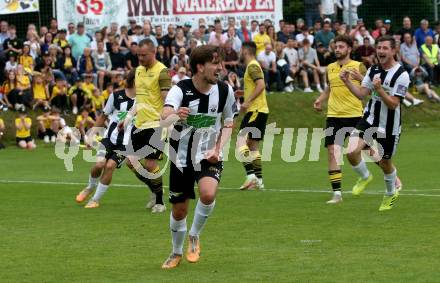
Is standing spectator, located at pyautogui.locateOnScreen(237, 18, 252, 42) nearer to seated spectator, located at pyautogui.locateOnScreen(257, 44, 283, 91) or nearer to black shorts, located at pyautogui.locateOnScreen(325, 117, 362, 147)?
seated spectator, located at pyautogui.locateOnScreen(257, 44, 283, 91)

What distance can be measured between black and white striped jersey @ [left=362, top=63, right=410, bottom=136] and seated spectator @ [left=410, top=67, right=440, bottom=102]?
68.3 ft

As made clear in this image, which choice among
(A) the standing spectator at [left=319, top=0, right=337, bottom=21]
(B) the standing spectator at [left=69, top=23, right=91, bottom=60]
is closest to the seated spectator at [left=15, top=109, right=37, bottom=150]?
(B) the standing spectator at [left=69, top=23, right=91, bottom=60]

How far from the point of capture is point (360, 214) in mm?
13734

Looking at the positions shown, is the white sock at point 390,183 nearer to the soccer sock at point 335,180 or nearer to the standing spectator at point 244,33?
the soccer sock at point 335,180

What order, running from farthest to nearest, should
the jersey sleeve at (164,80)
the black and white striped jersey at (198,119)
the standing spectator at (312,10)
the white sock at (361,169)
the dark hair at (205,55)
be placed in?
1. the standing spectator at (312,10)
2. the white sock at (361,169)
3. the jersey sleeve at (164,80)
4. the black and white striped jersey at (198,119)
5. the dark hair at (205,55)

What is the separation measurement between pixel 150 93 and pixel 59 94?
15821 mm

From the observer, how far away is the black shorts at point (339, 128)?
1552cm

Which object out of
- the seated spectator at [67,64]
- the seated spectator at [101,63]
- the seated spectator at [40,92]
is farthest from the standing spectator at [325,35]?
the seated spectator at [40,92]

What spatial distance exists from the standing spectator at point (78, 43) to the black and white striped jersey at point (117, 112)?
16.3m

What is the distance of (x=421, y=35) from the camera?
1396 inches

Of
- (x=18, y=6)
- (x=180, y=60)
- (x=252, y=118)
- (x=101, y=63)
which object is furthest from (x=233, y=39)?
(x=252, y=118)

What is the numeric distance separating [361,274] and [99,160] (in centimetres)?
710

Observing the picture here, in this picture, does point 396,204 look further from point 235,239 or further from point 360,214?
point 235,239

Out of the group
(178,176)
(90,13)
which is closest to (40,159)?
(90,13)
